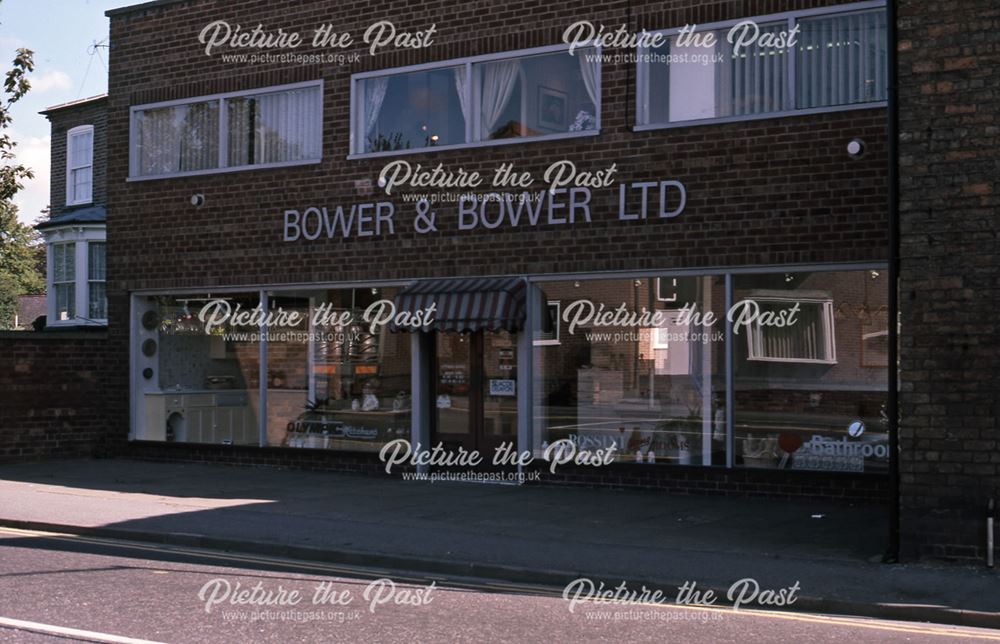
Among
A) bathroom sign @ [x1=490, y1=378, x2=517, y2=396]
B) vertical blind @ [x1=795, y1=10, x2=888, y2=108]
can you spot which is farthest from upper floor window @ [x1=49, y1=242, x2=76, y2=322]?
vertical blind @ [x1=795, y1=10, x2=888, y2=108]

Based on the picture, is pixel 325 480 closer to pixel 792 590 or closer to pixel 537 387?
pixel 537 387

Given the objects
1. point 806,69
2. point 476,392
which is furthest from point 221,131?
point 806,69

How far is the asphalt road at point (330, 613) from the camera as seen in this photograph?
25.1ft

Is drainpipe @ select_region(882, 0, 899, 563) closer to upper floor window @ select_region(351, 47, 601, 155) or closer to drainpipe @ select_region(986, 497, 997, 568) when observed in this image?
drainpipe @ select_region(986, 497, 997, 568)

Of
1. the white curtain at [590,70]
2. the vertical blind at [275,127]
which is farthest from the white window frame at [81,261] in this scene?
the white curtain at [590,70]

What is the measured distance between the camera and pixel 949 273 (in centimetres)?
1027

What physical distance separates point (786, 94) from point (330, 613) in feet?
29.7

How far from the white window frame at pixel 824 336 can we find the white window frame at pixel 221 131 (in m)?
7.15

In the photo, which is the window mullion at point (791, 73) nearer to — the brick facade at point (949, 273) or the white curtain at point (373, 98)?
the brick facade at point (949, 273)

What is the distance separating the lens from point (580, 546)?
11.1m

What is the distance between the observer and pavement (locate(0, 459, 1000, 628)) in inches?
372

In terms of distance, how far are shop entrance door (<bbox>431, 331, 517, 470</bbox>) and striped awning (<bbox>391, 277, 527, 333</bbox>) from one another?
67cm

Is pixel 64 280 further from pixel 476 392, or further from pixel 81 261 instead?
pixel 476 392

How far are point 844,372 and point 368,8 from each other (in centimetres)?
870
